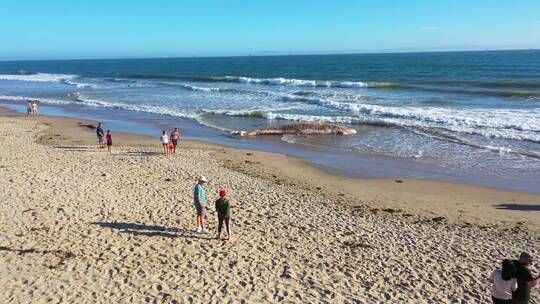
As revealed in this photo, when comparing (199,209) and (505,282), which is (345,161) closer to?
(199,209)

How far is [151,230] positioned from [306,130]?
48.0ft

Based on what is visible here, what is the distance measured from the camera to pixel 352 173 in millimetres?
16047

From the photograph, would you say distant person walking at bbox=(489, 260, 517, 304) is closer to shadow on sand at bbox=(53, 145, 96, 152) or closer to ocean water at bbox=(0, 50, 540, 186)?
ocean water at bbox=(0, 50, 540, 186)

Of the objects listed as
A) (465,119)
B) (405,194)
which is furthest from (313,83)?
(405,194)

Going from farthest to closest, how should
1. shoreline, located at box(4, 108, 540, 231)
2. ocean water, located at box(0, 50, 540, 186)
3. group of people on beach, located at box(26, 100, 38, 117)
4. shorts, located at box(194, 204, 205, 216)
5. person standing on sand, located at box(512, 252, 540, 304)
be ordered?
group of people on beach, located at box(26, 100, 38, 117) < ocean water, located at box(0, 50, 540, 186) < shoreline, located at box(4, 108, 540, 231) < shorts, located at box(194, 204, 205, 216) < person standing on sand, located at box(512, 252, 540, 304)

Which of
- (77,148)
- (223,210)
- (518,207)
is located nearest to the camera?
(223,210)

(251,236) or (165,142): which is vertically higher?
(165,142)

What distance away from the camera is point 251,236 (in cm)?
984

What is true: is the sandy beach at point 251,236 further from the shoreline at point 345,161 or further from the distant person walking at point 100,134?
the distant person walking at point 100,134

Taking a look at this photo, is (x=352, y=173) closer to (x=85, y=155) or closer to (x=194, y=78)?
(x=85, y=155)

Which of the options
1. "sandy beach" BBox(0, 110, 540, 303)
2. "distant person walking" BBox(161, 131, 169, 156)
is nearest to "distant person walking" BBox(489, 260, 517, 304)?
"sandy beach" BBox(0, 110, 540, 303)

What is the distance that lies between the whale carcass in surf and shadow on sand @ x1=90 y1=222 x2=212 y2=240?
1374 cm

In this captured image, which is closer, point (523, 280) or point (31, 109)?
point (523, 280)

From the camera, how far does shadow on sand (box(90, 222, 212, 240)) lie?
9.79 m
